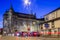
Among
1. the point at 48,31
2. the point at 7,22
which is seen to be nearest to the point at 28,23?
the point at 7,22

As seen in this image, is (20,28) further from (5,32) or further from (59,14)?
(59,14)

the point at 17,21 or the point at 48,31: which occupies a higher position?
the point at 17,21

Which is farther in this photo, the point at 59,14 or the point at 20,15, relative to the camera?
the point at 20,15

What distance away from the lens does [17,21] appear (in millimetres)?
57156

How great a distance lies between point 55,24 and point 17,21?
23.9 m

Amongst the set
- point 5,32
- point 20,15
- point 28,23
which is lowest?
point 5,32

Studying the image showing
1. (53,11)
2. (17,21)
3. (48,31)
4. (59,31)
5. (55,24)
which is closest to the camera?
(59,31)

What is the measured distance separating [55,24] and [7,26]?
2231cm

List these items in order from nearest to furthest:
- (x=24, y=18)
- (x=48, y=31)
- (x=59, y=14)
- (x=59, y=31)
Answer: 1. (x=59, y=31)
2. (x=48, y=31)
3. (x=59, y=14)
4. (x=24, y=18)

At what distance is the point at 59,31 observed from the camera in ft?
97.4

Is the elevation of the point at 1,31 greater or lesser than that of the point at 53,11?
lesser

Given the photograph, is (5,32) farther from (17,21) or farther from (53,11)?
(53,11)

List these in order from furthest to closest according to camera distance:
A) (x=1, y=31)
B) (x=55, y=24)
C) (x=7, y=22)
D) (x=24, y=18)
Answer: (x=24, y=18), (x=7, y=22), (x=1, y=31), (x=55, y=24)

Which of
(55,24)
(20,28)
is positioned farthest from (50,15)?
(20,28)
